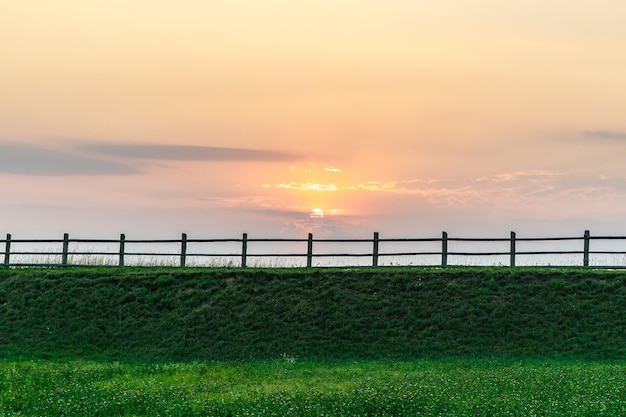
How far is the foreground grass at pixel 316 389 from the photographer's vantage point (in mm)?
18141

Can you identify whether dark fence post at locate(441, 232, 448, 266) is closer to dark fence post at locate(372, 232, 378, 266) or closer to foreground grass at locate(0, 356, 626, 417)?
dark fence post at locate(372, 232, 378, 266)

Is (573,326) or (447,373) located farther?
(573,326)

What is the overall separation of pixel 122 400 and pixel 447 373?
10420 mm

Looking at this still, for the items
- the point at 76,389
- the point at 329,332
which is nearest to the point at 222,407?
the point at 76,389

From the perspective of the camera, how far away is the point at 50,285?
38.9 m

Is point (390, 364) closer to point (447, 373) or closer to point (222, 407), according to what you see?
point (447, 373)

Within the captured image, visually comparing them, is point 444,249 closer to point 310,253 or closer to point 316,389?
point 310,253

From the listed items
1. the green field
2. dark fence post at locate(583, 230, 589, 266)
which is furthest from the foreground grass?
dark fence post at locate(583, 230, 589, 266)

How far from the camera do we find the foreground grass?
18.1 m

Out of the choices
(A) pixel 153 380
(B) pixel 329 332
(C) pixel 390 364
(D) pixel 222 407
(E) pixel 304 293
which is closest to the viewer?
(D) pixel 222 407

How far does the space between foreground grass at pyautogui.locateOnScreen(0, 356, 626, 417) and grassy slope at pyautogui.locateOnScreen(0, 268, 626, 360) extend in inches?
123

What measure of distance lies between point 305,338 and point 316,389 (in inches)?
476

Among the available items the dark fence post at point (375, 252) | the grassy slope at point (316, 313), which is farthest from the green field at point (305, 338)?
the dark fence post at point (375, 252)

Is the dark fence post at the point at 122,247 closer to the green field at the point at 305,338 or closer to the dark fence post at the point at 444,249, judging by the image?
the green field at the point at 305,338
